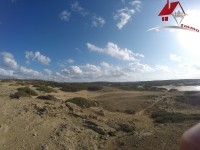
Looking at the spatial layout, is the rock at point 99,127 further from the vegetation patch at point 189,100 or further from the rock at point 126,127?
the vegetation patch at point 189,100

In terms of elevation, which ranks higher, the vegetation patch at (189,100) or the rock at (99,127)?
the vegetation patch at (189,100)

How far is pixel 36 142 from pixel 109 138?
3.49 m

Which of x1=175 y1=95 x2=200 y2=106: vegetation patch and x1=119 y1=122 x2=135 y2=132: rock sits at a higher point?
x1=175 y1=95 x2=200 y2=106: vegetation patch

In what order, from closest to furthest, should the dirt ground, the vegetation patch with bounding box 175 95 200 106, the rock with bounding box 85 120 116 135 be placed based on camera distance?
the dirt ground < the rock with bounding box 85 120 116 135 < the vegetation patch with bounding box 175 95 200 106

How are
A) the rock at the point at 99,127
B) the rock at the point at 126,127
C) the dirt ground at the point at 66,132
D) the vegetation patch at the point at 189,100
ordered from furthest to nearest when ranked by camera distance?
1. the vegetation patch at the point at 189,100
2. the rock at the point at 126,127
3. the rock at the point at 99,127
4. the dirt ground at the point at 66,132

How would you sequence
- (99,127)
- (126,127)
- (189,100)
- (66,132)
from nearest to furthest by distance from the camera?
(66,132) < (99,127) < (126,127) < (189,100)

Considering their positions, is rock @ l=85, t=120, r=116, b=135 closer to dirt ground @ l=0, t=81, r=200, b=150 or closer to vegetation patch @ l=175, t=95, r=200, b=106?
dirt ground @ l=0, t=81, r=200, b=150

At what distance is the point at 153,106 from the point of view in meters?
27.9

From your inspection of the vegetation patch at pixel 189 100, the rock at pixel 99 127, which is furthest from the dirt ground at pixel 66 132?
the vegetation patch at pixel 189 100

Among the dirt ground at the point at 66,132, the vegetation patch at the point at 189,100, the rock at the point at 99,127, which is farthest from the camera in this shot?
the vegetation patch at the point at 189,100

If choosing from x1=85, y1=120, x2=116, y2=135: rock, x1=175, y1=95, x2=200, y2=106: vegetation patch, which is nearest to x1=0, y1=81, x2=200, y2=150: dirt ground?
x1=85, y1=120, x2=116, y2=135: rock

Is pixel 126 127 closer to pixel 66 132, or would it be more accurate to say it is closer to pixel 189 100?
pixel 66 132

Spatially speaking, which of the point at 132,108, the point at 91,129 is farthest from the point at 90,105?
the point at 91,129

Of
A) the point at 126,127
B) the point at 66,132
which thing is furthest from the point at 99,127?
the point at 66,132
